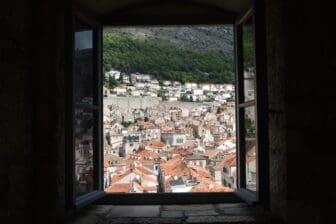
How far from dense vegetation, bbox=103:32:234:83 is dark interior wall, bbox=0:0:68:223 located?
1.17m

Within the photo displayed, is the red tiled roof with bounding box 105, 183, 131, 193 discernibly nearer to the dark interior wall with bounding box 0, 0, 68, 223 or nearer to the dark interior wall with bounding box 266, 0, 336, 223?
the dark interior wall with bounding box 0, 0, 68, 223

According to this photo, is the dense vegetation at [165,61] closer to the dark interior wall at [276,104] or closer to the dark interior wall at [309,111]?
the dark interior wall at [276,104]

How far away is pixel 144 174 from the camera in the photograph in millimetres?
2998

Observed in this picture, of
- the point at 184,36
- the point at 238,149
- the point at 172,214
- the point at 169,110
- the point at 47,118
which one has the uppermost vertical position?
the point at 184,36

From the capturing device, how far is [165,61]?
346cm

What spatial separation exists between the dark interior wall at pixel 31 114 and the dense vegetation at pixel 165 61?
3.84 feet

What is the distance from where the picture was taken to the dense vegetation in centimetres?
322

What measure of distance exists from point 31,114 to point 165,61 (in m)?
1.78

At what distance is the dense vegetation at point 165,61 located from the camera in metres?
3.22

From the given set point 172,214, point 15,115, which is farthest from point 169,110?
point 15,115

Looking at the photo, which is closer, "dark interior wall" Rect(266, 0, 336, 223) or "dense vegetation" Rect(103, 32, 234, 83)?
"dark interior wall" Rect(266, 0, 336, 223)

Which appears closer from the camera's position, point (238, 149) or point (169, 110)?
point (238, 149)

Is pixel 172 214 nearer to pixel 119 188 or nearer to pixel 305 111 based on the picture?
pixel 119 188

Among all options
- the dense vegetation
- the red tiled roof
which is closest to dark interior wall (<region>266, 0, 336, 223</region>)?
the dense vegetation
